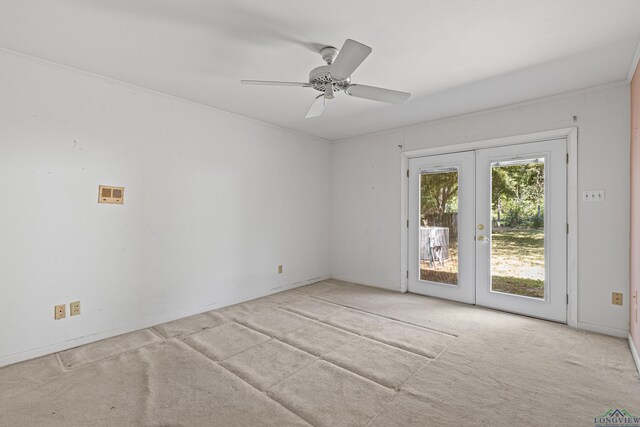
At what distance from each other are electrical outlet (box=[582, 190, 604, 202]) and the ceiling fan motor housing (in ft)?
8.84

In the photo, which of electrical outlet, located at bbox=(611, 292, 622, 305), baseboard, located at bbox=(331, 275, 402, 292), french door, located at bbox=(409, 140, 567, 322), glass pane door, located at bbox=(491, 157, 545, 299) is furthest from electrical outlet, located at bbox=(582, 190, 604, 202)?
baseboard, located at bbox=(331, 275, 402, 292)

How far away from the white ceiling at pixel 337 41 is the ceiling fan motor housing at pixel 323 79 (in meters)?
0.21

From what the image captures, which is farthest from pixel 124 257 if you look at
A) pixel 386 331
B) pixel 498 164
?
pixel 498 164

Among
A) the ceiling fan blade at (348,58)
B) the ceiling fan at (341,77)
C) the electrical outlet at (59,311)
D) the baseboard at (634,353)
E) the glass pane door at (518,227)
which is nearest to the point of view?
the ceiling fan blade at (348,58)

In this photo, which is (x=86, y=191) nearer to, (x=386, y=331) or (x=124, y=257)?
(x=124, y=257)

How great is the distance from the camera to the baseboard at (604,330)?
287cm

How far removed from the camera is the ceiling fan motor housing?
2.18 meters

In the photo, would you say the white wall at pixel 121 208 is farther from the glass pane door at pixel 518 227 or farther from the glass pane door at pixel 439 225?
the glass pane door at pixel 518 227

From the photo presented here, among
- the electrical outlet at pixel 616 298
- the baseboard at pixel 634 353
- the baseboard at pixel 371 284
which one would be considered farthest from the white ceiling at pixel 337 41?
the baseboard at pixel 371 284

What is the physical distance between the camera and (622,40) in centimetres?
217

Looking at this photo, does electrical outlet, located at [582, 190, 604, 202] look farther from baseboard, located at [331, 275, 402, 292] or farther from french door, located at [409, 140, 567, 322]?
baseboard, located at [331, 275, 402, 292]

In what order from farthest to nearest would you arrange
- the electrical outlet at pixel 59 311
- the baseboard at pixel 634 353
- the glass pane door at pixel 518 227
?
the glass pane door at pixel 518 227 < the electrical outlet at pixel 59 311 < the baseboard at pixel 634 353

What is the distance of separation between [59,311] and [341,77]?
9.95ft

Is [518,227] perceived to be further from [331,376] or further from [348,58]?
[348,58]
